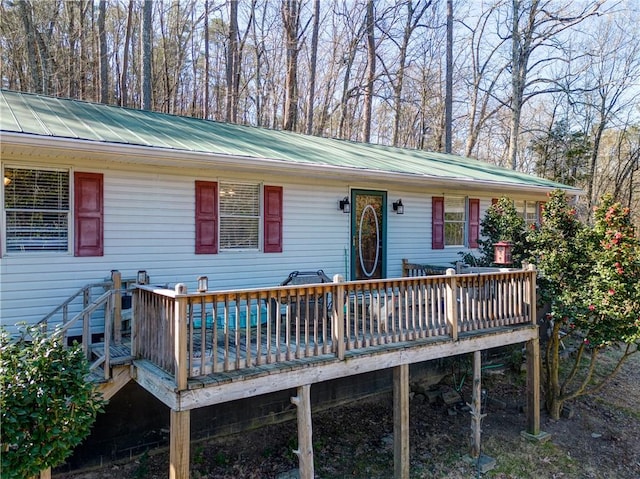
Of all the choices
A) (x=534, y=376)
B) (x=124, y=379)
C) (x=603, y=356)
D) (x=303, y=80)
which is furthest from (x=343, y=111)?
(x=124, y=379)

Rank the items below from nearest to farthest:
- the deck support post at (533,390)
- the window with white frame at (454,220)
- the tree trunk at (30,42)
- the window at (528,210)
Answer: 1. the deck support post at (533,390)
2. the window with white frame at (454,220)
3. the window at (528,210)
4. the tree trunk at (30,42)

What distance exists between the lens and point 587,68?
68.2ft

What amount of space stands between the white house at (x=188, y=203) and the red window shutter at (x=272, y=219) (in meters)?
0.02

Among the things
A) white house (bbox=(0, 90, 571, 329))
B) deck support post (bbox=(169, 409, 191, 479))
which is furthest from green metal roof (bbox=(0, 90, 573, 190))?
deck support post (bbox=(169, 409, 191, 479))

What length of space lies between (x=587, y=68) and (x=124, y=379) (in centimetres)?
2341

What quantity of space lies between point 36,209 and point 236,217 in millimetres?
2662

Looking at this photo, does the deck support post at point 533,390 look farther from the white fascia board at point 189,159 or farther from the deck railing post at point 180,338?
the deck railing post at point 180,338

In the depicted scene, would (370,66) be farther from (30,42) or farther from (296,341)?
(296,341)

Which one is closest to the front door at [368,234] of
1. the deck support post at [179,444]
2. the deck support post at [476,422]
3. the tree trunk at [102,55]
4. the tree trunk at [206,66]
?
the deck support post at [476,422]

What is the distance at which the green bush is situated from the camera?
359cm

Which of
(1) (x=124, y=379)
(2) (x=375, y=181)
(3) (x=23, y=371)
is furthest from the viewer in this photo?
(2) (x=375, y=181)

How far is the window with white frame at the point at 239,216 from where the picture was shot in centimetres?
697

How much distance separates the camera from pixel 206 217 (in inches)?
265

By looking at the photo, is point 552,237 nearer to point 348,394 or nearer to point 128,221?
point 348,394
